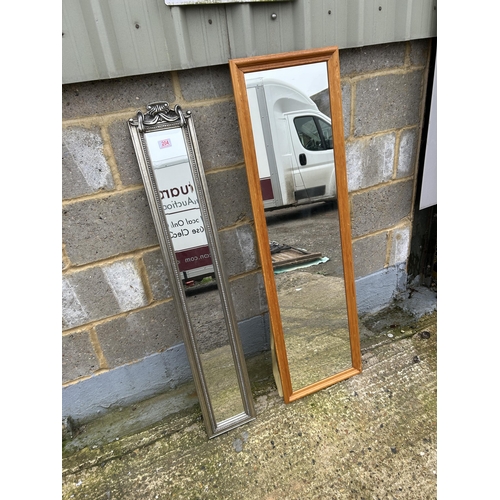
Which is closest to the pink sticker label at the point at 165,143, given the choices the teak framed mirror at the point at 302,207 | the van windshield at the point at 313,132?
the teak framed mirror at the point at 302,207

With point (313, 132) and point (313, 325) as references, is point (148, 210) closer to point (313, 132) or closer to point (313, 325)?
point (313, 132)

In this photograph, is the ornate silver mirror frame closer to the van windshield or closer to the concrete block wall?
the concrete block wall

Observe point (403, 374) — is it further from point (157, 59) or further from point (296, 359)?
Answer: point (157, 59)

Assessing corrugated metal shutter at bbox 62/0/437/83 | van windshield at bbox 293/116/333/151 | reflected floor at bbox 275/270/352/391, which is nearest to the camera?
corrugated metal shutter at bbox 62/0/437/83

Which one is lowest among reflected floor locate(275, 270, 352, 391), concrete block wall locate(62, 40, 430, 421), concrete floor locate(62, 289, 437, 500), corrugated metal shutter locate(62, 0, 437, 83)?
concrete floor locate(62, 289, 437, 500)

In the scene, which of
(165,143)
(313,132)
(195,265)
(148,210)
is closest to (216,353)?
(195,265)

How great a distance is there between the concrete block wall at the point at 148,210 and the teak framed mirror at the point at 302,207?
0.71 ft

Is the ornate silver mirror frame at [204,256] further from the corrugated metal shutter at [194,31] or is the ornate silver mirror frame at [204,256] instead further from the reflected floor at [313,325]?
the reflected floor at [313,325]

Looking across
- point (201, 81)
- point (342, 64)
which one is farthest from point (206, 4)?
point (342, 64)

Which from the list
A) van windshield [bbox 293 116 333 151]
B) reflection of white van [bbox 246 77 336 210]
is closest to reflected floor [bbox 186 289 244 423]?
reflection of white van [bbox 246 77 336 210]

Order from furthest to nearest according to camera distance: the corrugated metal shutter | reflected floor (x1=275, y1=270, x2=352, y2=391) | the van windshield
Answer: reflected floor (x1=275, y1=270, x2=352, y2=391) < the van windshield < the corrugated metal shutter

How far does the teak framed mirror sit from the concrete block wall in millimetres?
217

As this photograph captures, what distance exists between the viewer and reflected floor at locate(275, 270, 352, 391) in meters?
1.77

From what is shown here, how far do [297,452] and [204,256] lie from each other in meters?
1.08
